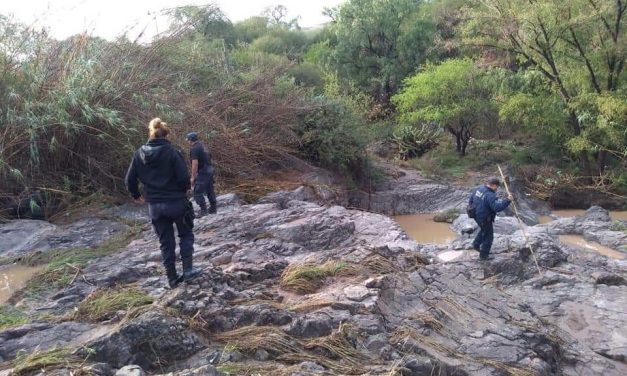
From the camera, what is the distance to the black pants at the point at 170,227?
524 cm

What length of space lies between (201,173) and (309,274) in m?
3.60

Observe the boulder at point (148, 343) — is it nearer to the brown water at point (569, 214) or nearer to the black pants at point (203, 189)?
the black pants at point (203, 189)

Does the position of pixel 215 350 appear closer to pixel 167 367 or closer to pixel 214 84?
pixel 167 367

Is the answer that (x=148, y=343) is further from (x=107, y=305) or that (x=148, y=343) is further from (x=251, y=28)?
(x=251, y=28)

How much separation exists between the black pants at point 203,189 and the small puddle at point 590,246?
691 centimetres

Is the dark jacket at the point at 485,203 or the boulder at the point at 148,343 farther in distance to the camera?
the dark jacket at the point at 485,203

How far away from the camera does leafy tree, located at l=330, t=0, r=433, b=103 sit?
93.3 ft

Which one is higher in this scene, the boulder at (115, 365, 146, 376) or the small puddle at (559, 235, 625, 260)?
the boulder at (115, 365, 146, 376)

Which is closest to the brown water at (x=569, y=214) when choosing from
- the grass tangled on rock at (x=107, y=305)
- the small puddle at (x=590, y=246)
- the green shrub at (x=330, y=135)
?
the small puddle at (x=590, y=246)

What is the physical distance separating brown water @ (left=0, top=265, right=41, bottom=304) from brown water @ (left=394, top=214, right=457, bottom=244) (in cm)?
821

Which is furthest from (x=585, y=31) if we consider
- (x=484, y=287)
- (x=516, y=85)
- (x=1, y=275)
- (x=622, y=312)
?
(x=1, y=275)

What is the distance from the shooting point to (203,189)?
30.9 feet

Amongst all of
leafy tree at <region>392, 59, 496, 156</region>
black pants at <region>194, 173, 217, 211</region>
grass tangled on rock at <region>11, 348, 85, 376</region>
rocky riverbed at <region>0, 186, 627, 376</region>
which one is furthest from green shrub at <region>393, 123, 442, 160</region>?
grass tangled on rock at <region>11, 348, 85, 376</region>

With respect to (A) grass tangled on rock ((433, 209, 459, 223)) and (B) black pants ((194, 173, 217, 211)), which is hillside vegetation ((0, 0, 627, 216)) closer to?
(B) black pants ((194, 173, 217, 211))
